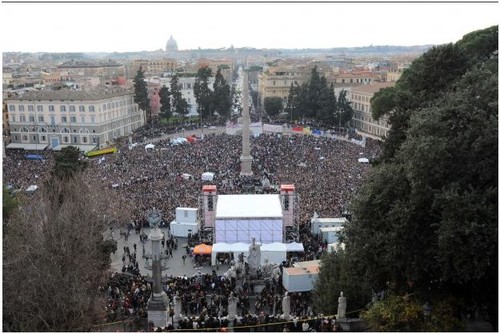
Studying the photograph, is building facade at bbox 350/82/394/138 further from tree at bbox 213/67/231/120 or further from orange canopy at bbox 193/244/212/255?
orange canopy at bbox 193/244/212/255

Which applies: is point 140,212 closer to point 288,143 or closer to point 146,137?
point 288,143

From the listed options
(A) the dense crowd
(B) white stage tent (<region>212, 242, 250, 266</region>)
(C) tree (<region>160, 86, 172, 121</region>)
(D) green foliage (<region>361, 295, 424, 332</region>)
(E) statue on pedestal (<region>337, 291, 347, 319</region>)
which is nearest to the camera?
(D) green foliage (<region>361, 295, 424, 332</region>)

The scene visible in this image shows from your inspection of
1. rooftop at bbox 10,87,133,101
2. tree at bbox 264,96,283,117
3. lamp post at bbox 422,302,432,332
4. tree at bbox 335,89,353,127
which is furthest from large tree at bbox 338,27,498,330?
tree at bbox 264,96,283,117

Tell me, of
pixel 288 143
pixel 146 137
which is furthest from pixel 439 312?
pixel 146 137

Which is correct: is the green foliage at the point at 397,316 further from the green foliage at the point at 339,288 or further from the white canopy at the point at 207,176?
the white canopy at the point at 207,176

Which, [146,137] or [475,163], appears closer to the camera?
[475,163]

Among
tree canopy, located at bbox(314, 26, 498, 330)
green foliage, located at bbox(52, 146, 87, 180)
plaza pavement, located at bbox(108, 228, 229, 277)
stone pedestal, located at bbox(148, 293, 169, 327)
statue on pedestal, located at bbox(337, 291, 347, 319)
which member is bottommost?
plaza pavement, located at bbox(108, 228, 229, 277)

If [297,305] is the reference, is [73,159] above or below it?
above

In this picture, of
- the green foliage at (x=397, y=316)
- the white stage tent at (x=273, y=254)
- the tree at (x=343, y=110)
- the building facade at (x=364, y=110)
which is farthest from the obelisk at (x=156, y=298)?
the tree at (x=343, y=110)
